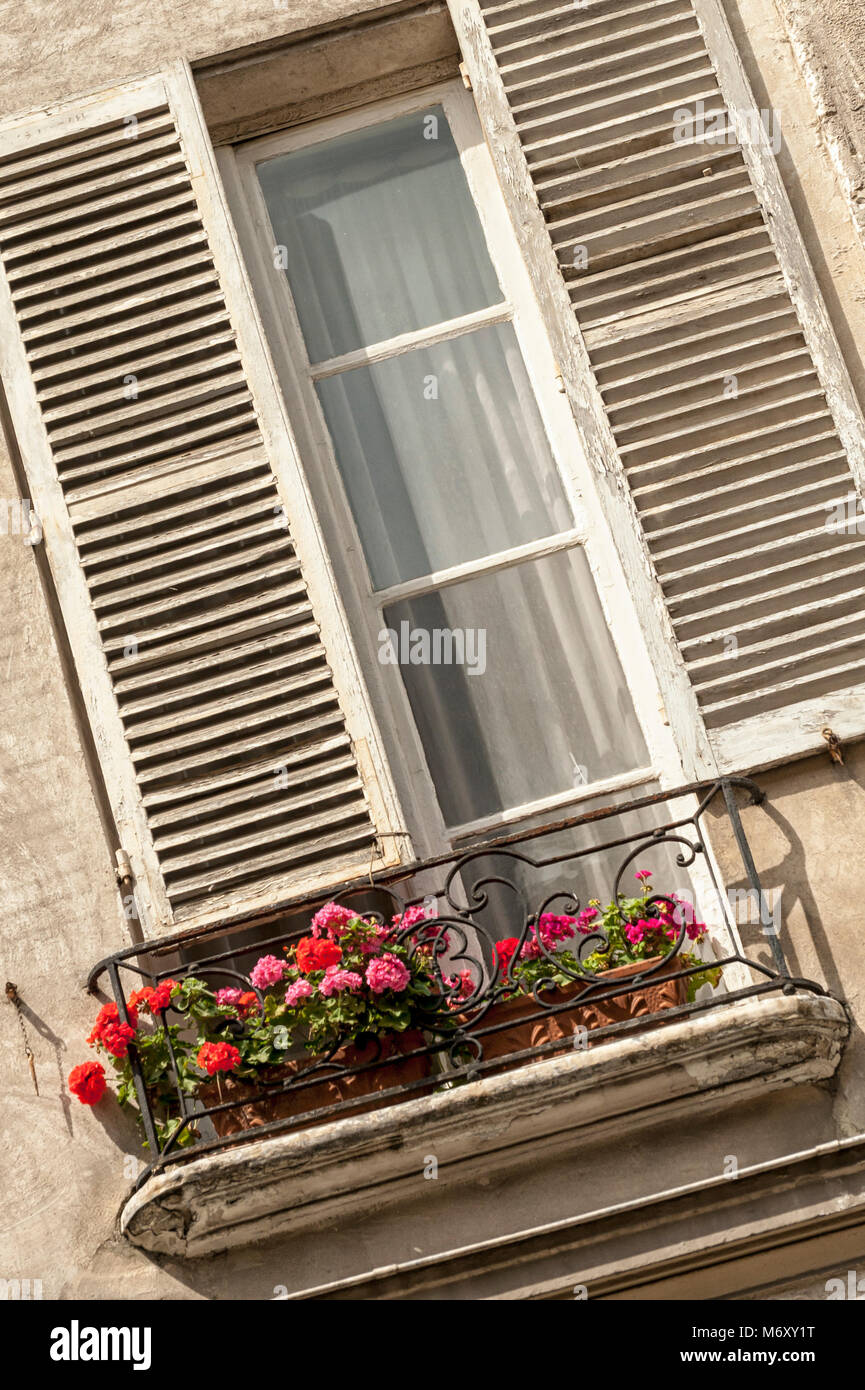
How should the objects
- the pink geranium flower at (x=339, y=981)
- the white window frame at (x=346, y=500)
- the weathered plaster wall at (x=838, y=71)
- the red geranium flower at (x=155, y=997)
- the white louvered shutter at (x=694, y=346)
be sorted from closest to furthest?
the pink geranium flower at (x=339, y=981)
the red geranium flower at (x=155, y=997)
the white louvered shutter at (x=694, y=346)
the white window frame at (x=346, y=500)
the weathered plaster wall at (x=838, y=71)

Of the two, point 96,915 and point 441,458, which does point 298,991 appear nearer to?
point 96,915

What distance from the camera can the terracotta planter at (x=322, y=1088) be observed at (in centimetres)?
425

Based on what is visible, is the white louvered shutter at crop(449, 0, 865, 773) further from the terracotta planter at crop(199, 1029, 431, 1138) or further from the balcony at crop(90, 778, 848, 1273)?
the terracotta planter at crop(199, 1029, 431, 1138)

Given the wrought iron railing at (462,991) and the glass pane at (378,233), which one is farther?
the glass pane at (378,233)

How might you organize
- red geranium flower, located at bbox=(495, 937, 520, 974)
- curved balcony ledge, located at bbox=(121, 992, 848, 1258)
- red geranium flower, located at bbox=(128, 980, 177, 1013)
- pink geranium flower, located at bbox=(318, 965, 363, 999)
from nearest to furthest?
1. curved balcony ledge, located at bbox=(121, 992, 848, 1258)
2. pink geranium flower, located at bbox=(318, 965, 363, 999)
3. red geranium flower, located at bbox=(128, 980, 177, 1013)
4. red geranium flower, located at bbox=(495, 937, 520, 974)

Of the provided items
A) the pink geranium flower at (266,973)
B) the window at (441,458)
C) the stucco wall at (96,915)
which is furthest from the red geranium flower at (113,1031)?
the window at (441,458)

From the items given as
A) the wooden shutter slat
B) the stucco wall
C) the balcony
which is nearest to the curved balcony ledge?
the balcony

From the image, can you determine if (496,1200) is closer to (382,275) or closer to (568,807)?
(568,807)

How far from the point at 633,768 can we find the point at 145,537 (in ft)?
4.97

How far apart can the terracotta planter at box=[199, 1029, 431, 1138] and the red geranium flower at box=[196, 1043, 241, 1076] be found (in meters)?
0.12

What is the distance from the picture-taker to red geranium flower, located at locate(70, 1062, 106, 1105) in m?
4.29

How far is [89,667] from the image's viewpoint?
472 centimetres

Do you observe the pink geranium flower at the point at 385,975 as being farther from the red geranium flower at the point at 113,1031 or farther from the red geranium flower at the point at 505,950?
the red geranium flower at the point at 113,1031

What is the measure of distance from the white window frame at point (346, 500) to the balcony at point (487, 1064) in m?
0.37
